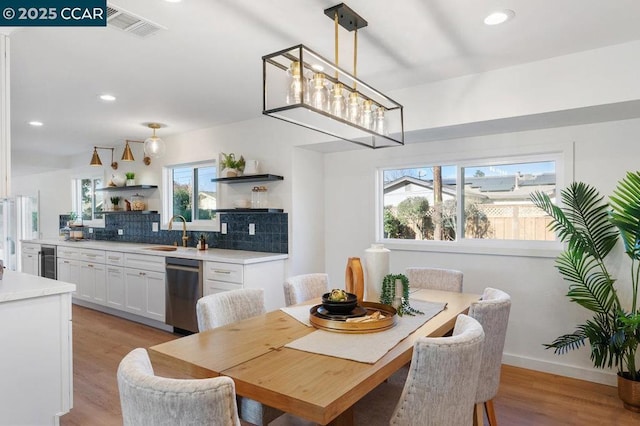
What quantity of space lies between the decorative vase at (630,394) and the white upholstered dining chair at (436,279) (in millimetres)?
1184

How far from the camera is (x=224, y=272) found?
382cm

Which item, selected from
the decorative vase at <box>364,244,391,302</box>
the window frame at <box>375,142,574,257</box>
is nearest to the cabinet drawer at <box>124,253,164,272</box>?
the window frame at <box>375,142,574,257</box>

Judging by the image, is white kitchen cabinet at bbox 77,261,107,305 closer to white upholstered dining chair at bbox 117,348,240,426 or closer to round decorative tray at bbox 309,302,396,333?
round decorative tray at bbox 309,302,396,333

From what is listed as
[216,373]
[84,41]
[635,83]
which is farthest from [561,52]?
[84,41]

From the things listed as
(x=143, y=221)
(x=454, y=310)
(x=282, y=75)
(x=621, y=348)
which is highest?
(x=282, y=75)

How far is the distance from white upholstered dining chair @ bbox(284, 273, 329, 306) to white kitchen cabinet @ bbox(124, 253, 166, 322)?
7.26 ft

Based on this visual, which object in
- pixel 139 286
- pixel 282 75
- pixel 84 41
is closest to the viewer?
pixel 84 41

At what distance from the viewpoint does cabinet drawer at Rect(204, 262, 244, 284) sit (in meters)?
3.70

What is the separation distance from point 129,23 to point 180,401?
2.07 metres

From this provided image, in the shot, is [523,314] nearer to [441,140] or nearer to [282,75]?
[441,140]

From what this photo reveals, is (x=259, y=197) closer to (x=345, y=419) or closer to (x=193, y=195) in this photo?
(x=193, y=195)

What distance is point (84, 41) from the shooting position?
2.43 m

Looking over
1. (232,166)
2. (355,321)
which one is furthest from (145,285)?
(355,321)

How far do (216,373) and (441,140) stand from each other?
3.05m
